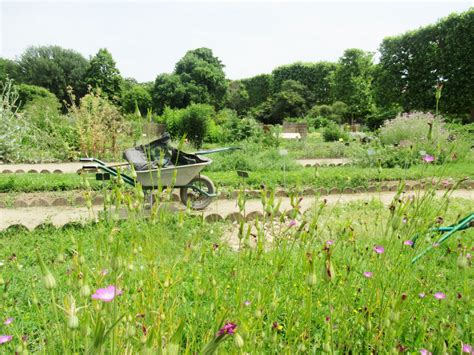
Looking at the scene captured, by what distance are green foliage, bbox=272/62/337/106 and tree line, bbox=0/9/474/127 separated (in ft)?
0.25

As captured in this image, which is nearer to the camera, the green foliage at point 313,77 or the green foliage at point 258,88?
the green foliage at point 313,77

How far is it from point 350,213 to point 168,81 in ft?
73.8

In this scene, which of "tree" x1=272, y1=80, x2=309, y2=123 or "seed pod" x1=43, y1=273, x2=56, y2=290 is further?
"tree" x1=272, y1=80, x2=309, y2=123

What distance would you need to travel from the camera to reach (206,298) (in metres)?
1.98

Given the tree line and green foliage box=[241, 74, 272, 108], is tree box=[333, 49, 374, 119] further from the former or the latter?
green foliage box=[241, 74, 272, 108]

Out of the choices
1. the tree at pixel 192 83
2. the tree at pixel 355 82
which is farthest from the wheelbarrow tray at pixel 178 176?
the tree at pixel 355 82

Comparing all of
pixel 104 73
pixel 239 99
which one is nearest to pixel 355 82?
pixel 239 99

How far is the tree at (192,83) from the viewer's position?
25016 mm

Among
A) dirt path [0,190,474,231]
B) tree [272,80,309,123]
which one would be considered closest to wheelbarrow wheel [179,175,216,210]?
dirt path [0,190,474,231]

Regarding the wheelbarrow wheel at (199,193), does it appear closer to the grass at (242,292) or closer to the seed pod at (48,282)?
the grass at (242,292)

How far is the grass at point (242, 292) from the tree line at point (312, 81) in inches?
339

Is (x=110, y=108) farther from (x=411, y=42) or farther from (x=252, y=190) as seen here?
(x=411, y=42)

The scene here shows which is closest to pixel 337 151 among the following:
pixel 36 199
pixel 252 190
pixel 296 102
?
pixel 252 190

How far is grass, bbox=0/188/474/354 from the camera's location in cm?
92
